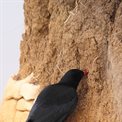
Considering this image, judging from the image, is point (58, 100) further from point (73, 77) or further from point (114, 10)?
point (114, 10)

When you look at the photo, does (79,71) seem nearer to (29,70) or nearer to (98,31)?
(98,31)

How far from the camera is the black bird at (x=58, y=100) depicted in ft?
17.6

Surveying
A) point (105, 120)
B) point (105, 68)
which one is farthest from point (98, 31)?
point (105, 120)

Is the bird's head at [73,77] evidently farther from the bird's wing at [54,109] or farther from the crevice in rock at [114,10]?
the crevice in rock at [114,10]

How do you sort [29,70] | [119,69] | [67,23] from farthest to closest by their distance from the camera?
1. [29,70]
2. [67,23]
3. [119,69]

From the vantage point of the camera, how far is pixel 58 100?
5.49 m

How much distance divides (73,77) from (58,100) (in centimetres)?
22

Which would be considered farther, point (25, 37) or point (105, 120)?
point (25, 37)

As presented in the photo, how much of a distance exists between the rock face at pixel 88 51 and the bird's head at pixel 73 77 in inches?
2.3

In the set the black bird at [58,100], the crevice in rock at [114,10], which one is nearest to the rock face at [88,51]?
the crevice in rock at [114,10]

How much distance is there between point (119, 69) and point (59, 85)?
0.53 m

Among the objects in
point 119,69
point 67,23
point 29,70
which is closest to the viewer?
point 119,69

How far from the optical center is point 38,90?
231 inches

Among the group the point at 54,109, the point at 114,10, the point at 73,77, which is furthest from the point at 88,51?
the point at 54,109
